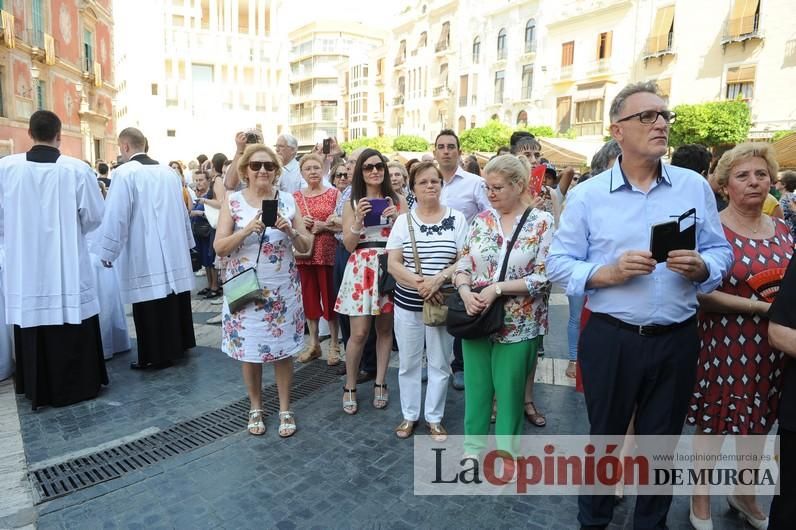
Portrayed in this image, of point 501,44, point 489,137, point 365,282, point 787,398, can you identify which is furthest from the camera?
point 501,44

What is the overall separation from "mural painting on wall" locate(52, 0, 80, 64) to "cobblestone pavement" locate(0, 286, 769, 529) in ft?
96.8

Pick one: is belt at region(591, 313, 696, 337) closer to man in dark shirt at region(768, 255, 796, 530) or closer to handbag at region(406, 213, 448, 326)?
man in dark shirt at region(768, 255, 796, 530)

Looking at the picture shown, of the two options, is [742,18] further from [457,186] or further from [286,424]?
[286,424]

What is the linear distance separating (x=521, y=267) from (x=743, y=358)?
1.25 m

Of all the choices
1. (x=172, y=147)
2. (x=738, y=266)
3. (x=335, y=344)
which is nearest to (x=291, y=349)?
(x=335, y=344)

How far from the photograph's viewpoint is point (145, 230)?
534cm

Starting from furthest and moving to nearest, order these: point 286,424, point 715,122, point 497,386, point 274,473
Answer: point 715,122, point 286,424, point 274,473, point 497,386

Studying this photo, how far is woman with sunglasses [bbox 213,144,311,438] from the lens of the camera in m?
3.93

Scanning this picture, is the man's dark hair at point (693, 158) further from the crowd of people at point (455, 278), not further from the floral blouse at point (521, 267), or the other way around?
the floral blouse at point (521, 267)

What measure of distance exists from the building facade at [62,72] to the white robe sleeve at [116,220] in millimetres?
20055

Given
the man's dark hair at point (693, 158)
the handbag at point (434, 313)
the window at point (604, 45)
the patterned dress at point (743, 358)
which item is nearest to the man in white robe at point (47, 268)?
the handbag at point (434, 313)

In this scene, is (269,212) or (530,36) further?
(530,36)

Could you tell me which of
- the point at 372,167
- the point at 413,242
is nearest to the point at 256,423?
the point at 413,242

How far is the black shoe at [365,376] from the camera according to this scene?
5.06 metres
